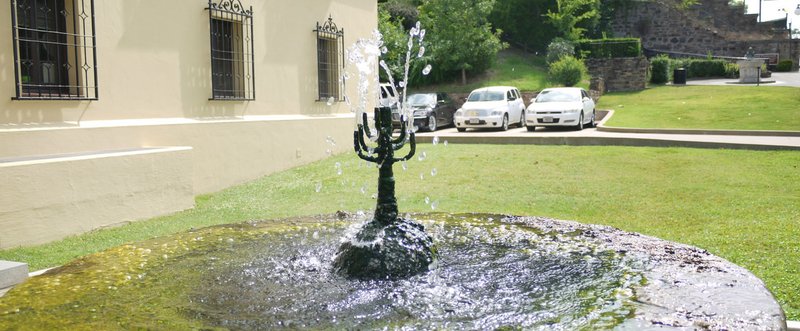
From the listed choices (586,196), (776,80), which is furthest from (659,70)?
(586,196)

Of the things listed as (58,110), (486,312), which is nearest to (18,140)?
(58,110)

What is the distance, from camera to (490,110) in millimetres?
19859

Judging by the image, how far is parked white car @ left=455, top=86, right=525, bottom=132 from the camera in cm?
1981

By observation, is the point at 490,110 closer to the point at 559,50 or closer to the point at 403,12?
the point at 559,50

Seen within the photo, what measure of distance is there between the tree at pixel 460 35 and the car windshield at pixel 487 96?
8.05 meters

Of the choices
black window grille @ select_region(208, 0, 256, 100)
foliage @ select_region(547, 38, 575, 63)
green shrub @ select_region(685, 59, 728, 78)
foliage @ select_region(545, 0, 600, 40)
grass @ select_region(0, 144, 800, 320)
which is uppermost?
foliage @ select_region(545, 0, 600, 40)

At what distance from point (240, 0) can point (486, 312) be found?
9.06 meters

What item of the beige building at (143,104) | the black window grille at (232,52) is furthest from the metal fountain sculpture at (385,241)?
the black window grille at (232,52)

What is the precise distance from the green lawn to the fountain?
13504mm

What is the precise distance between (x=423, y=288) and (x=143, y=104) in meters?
6.67

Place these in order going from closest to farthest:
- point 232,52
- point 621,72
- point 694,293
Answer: point 694,293, point 232,52, point 621,72

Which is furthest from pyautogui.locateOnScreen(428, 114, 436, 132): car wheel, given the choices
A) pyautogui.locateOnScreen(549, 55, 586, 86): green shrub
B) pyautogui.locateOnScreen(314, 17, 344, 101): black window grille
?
pyautogui.locateOnScreen(549, 55, 586, 86): green shrub

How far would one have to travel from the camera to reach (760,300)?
363 centimetres

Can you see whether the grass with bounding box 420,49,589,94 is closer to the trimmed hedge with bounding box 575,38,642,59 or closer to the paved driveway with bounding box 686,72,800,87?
the trimmed hedge with bounding box 575,38,642,59
